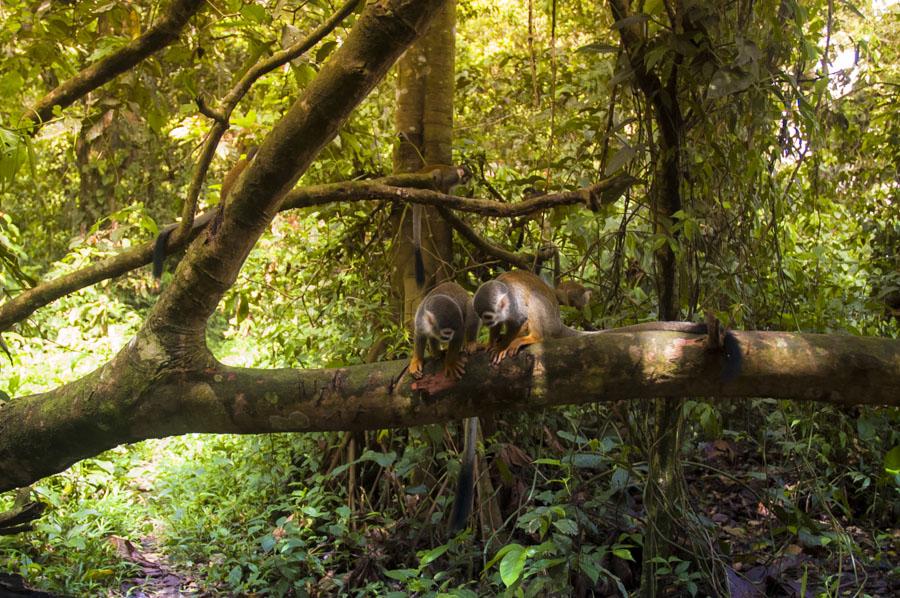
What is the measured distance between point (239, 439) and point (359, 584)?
229 cm

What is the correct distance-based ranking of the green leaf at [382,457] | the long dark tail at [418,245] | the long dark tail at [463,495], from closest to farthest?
the long dark tail at [463,495]
the long dark tail at [418,245]
the green leaf at [382,457]

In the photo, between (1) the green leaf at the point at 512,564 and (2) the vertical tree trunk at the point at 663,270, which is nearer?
(1) the green leaf at the point at 512,564

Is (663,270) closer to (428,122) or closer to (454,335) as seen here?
(454,335)

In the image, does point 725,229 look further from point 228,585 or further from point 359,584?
point 228,585

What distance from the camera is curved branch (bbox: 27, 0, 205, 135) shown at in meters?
3.59

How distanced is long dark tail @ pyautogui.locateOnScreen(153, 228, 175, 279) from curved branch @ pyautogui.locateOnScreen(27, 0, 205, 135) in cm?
73

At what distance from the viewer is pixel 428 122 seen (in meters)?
5.10

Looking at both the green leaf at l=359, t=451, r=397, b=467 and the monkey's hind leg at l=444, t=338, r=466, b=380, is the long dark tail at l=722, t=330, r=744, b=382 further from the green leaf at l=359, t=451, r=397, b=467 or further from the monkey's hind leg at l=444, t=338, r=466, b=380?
the green leaf at l=359, t=451, r=397, b=467

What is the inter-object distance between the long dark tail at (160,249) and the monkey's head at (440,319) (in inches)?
53.0

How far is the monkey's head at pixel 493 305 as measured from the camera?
3.49 meters

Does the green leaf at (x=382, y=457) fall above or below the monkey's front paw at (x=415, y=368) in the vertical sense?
below

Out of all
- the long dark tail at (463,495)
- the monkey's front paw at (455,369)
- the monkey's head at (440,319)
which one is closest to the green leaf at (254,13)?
the monkey's head at (440,319)

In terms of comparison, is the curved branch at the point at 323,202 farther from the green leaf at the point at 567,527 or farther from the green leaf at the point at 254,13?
the green leaf at the point at 567,527

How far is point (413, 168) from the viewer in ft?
16.6
